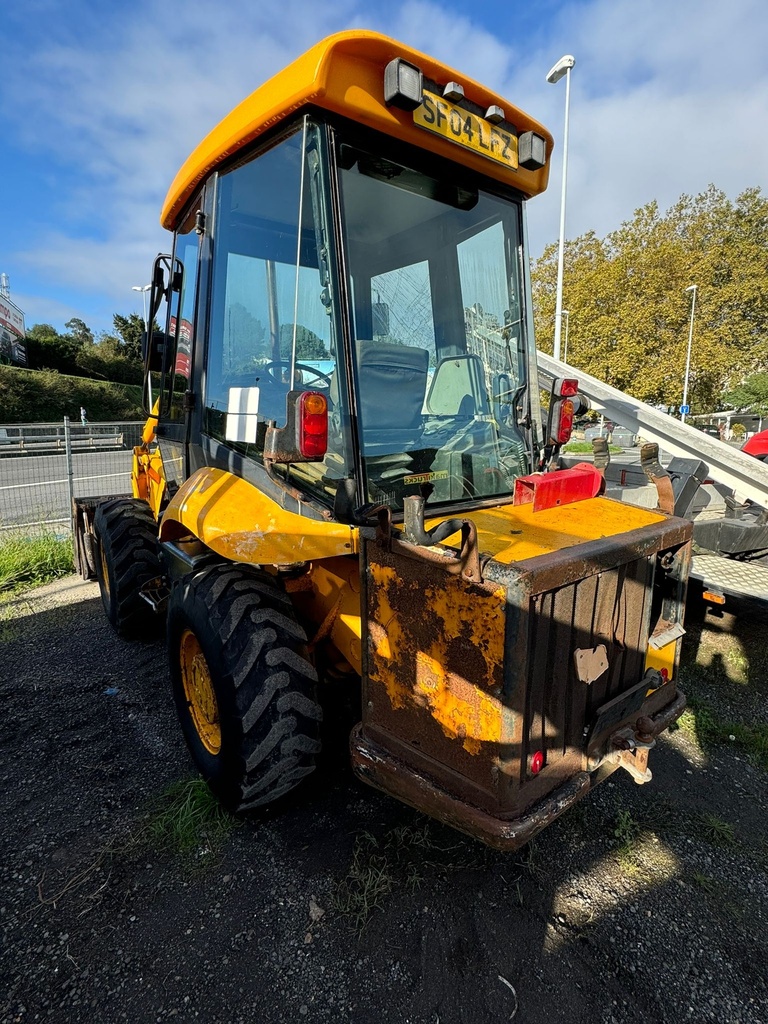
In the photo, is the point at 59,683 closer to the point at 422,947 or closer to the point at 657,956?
the point at 422,947

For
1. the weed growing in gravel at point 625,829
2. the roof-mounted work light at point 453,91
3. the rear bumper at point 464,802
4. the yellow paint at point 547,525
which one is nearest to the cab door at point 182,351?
the roof-mounted work light at point 453,91

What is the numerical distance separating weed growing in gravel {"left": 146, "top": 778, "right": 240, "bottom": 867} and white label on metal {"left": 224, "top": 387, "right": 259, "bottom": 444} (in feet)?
5.50

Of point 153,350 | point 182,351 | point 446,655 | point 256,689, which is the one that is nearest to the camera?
point 446,655

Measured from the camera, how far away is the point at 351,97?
78.5 inches

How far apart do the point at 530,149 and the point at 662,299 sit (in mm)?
20925

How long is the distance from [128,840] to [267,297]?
2.46 metres

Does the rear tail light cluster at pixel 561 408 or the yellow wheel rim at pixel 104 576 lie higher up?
the rear tail light cluster at pixel 561 408

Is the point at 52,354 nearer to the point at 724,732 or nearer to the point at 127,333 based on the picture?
the point at 127,333

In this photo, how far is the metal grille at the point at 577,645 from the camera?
5.91ft

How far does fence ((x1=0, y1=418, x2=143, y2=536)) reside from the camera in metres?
8.80

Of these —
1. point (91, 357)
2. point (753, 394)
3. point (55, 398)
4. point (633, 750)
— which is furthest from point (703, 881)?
point (91, 357)

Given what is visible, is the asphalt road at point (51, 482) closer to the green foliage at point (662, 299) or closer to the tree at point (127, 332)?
the green foliage at point (662, 299)

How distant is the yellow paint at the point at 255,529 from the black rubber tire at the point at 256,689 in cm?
28

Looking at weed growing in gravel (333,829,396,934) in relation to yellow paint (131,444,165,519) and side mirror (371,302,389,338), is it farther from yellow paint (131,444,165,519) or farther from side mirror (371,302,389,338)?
yellow paint (131,444,165,519)
